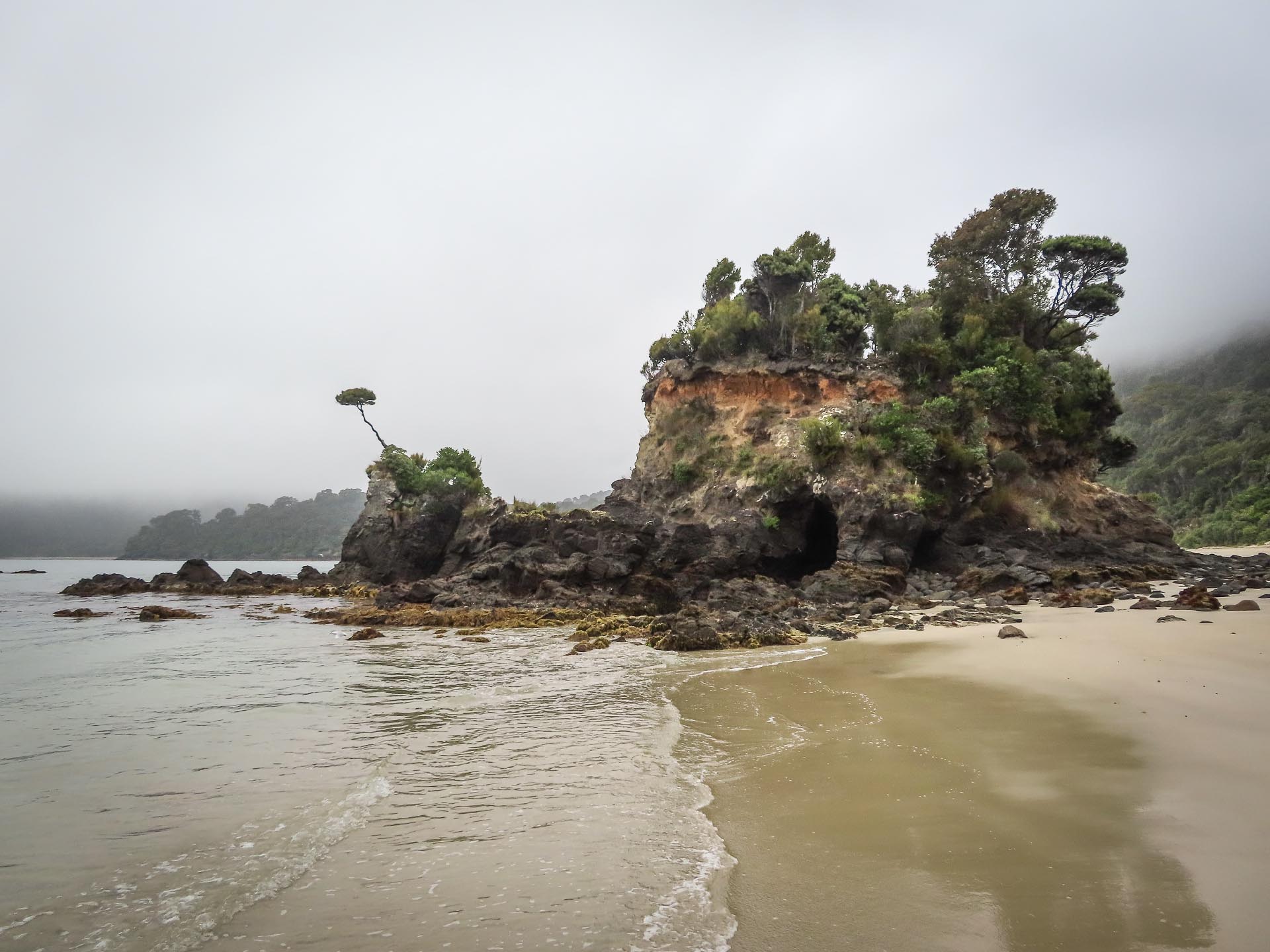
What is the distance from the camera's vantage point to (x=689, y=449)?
3603 centimetres

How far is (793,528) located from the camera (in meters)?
29.8

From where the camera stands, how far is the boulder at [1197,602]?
1329 centimetres

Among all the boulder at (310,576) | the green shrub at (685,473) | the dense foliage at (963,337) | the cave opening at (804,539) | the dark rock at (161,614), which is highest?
the dense foliage at (963,337)

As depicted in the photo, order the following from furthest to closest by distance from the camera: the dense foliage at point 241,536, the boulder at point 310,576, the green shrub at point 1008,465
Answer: the dense foliage at point 241,536
the boulder at point 310,576
the green shrub at point 1008,465

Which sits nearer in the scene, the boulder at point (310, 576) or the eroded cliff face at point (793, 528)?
the eroded cliff face at point (793, 528)

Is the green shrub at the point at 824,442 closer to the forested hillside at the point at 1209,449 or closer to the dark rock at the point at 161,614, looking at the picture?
the dark rock at the point at 161,614

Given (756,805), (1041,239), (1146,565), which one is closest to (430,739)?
(756,805)

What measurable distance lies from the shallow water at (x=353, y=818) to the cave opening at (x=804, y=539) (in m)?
19.5

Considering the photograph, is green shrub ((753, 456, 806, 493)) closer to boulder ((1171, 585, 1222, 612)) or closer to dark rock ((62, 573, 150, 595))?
boulder ((1171, 585, 1222, 612))

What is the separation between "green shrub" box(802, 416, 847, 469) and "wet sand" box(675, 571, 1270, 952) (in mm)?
19554

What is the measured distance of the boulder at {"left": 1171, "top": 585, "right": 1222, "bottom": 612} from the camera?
43.6 feet

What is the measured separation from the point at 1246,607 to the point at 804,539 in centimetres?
1799

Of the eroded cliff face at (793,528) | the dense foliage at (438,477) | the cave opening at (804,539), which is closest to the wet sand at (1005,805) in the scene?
the eroded cliff face at (793,528)


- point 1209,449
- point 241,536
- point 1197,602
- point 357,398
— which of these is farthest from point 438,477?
point 241,536
